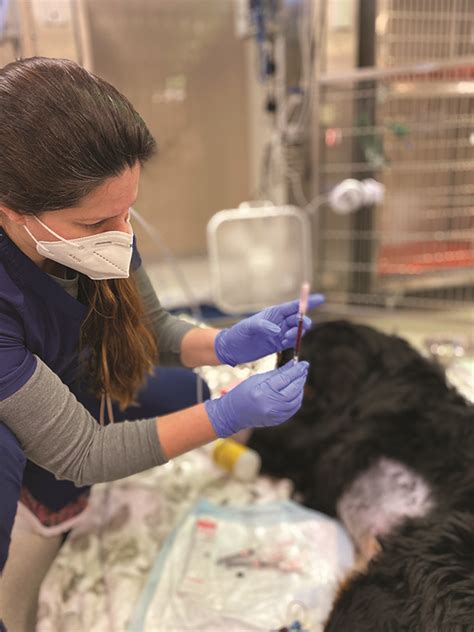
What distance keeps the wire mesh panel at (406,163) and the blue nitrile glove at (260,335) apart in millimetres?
1070

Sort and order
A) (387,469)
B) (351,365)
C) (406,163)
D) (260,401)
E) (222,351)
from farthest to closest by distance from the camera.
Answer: (406,163) → (351,365) → (387,469) → (222,351) → (260,401)

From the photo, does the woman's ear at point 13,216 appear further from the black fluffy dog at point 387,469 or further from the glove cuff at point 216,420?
the black fluffy dog at point 387,469

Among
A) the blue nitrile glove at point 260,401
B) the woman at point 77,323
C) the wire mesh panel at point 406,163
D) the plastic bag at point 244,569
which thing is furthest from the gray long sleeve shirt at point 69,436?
the wire mesh panel at point 406,163

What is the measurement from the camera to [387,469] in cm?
112

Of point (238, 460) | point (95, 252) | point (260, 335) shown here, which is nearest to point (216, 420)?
point (260, 335)

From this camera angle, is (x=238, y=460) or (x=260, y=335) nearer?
(x=260, y=335)

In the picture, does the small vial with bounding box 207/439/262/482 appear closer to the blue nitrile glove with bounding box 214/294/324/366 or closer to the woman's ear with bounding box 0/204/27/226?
the blue nitrile glove with bounding box 214/294/324/366

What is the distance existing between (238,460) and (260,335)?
20.4 inches

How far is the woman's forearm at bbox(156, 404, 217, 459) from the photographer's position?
82 cm

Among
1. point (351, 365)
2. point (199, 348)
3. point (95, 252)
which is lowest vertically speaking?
point (351, 365)

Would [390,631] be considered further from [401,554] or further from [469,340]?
[469,340]

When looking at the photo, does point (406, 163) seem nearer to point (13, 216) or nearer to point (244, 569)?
point (244, 569)

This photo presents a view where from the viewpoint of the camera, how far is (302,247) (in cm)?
191

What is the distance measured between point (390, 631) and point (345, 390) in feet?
1.91
